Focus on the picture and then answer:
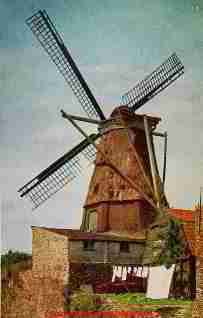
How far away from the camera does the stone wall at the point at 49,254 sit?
2181 centimetres

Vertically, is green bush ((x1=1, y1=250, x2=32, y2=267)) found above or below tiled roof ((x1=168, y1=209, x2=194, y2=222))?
below

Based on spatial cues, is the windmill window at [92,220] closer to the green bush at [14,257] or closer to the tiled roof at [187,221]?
the tiled roof at [187,221]

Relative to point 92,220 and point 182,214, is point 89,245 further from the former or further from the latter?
point 182,214

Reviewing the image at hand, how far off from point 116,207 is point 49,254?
12.4 ft

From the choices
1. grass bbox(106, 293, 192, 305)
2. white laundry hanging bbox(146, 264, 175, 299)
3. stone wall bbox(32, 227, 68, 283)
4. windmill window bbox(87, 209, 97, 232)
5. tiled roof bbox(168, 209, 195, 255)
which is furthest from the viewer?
windmill window bbox(87, 209, 97, 232)

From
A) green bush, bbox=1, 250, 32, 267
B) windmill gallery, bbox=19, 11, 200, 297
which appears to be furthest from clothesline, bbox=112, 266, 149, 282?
green bush, bbox=1, 250, 32, 267

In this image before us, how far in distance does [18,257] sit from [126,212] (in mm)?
7739

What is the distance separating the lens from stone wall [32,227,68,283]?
71.6ft

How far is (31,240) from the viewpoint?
939 inches

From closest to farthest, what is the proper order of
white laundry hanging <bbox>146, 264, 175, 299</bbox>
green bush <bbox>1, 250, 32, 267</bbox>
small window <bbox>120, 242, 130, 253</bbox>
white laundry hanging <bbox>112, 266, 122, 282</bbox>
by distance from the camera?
white laundry hanging <bbox>146, 264, 175, 299</bbox> < white laundry hanging <bbox>112, 266, 122, 282</bbox> < small window <bbox>120, 242, 130, 253</bbox> < green bush <bbox>1, 250, 32, 267</bbox>

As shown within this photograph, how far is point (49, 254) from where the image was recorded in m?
22.6

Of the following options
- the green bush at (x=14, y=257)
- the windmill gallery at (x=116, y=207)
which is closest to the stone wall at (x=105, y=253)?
the windmill gallery at (x=116, y=207)

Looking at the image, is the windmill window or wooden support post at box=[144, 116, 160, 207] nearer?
wooden support post at box=[144, 116, 160, 207]

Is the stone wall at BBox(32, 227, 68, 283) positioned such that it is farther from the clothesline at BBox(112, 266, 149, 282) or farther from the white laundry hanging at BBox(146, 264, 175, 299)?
the white laundry hanging at BBox(146, 264, 175, 299)
